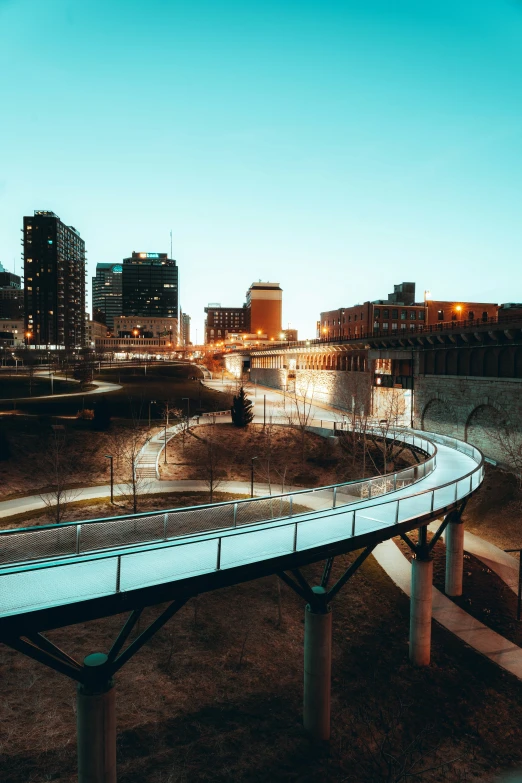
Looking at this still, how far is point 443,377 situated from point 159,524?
34.7m

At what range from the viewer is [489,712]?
48.8 ft

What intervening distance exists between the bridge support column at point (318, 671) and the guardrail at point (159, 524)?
3.18m

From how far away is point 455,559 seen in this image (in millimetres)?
21578

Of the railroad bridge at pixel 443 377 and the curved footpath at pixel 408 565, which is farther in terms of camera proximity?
the railroad bridge at pixel 443 377

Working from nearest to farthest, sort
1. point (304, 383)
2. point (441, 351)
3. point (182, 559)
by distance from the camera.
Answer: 1. point (182, 559)
2. point (441, 351)
3. point (304, 383)

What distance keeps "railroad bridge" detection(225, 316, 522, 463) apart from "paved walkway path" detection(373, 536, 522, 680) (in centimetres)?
1439

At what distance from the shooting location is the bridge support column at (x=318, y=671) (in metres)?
13.5

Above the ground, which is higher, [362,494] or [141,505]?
[362,494]

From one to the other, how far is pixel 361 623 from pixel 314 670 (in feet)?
21.2

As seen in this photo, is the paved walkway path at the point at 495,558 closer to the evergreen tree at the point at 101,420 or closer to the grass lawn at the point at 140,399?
the evergreen tree at the point at 101,420

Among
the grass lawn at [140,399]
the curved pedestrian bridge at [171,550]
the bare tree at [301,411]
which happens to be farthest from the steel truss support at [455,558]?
the grass lawn at [140,399]

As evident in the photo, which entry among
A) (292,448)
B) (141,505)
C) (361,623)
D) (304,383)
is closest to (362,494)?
(361,623)

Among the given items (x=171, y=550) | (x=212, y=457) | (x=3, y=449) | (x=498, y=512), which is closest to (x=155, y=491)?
(x=212, y=457)

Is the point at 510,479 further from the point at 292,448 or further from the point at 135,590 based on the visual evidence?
the point at 135,590
